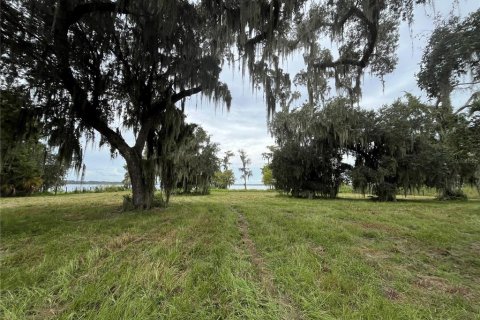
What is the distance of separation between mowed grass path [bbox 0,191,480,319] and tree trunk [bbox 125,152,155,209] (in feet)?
10.8

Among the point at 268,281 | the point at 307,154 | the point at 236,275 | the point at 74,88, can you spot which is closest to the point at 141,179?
the point at 74,88

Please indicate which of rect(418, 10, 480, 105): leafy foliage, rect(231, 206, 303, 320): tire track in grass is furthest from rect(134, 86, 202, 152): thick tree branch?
rect(418, 10, 480, 105): leafy foliage

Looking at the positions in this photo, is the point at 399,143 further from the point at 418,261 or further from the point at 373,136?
the point at 418,261

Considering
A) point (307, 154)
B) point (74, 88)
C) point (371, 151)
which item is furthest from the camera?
point (307, 154)

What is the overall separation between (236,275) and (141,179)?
649 cm

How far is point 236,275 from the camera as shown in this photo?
286cm

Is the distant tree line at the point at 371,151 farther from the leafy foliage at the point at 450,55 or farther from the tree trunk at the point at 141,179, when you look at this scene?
the leafy foliage at the point at 450,55

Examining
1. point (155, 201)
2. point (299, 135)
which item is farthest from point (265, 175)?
point (155, 201)

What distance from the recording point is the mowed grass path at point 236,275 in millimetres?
2221

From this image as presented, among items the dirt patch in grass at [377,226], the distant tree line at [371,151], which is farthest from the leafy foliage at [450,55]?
the distant tree line at [371,151]

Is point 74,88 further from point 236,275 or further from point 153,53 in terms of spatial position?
point 236,275

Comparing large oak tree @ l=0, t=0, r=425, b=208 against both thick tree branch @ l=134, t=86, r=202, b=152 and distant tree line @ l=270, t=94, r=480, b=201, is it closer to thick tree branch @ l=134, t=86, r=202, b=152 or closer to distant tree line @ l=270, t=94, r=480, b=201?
thick tree branch @ l=134, t=86, r=202, b=152

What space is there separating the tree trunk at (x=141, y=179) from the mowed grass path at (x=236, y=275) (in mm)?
3299

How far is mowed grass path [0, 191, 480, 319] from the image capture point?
222 cm
